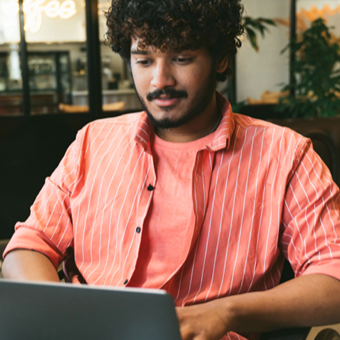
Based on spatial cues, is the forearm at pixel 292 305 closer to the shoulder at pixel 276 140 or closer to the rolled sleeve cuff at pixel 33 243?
the shoulder at pixel 276 140

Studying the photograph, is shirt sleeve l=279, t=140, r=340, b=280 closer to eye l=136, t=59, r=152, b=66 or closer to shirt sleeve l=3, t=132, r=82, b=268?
eye l=136, t=59, r=152, b=66

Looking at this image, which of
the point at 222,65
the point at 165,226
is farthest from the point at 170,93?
the point at 165,226

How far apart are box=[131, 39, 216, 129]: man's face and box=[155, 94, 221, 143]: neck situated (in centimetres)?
8

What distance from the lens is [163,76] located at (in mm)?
1229

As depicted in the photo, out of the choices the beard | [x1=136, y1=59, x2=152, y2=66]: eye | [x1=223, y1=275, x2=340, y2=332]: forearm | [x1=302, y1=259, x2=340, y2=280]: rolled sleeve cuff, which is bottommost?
[x1=223, y1=275, x2=340, y2=332]: forearm

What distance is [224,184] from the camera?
49.4 inches

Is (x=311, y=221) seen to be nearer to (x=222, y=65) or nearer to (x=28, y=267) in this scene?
(x=222, y=65)

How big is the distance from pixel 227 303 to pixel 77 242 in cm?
52

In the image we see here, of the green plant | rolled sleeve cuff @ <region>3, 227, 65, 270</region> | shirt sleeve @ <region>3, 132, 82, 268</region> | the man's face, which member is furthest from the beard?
the green plant

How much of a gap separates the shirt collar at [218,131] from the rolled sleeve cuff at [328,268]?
39cm

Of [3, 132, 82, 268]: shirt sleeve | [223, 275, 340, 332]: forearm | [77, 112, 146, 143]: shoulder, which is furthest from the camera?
[77, 112, 146, 143]: shoulder

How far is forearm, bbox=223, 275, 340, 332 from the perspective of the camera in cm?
103

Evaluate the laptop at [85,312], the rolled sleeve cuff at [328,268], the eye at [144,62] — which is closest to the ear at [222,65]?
the eye at [144,62]

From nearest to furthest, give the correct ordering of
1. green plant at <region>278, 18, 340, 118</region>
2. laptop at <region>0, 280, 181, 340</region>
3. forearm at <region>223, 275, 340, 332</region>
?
laptop at <region>0, 280, 181, 340</region> → forearm at <region>223, 275, 340, 332</region> → green plant at <region>278, 18, 340, 118</region>
